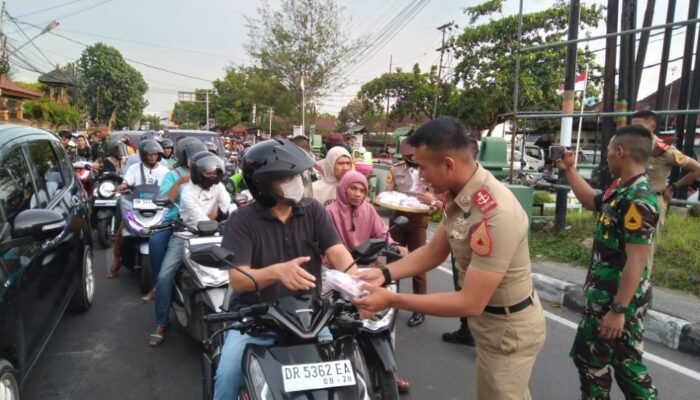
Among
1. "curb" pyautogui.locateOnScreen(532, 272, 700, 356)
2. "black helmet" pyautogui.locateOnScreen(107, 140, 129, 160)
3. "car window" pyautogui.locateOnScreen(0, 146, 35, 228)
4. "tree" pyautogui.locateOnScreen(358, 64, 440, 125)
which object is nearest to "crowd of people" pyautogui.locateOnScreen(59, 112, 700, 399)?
"car window" pyautogui.locateOnScreen(0, 146, 35, 228)

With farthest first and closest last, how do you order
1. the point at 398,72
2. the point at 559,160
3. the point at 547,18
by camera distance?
1. the point at 398,72
2. the point at 547,18
3. the point at 559,160

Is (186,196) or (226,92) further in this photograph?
(226,92)

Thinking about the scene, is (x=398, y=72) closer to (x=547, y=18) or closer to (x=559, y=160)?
(x=547, y=18)

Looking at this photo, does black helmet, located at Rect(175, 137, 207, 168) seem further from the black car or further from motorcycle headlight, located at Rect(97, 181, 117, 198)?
motorcycle headlight, located at Rect(97, 181, 117, 198)

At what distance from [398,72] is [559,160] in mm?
30291

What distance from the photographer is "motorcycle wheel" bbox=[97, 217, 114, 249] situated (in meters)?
6.81

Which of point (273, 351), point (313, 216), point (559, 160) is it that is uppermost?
point (559, 160)

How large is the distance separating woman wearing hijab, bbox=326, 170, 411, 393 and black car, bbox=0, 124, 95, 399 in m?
1.75

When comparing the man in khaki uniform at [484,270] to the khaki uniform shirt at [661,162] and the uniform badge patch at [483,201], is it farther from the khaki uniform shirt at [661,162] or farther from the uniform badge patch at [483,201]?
the khaki uniform shirt at [661,162]

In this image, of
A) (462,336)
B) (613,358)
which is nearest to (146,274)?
(462,336)

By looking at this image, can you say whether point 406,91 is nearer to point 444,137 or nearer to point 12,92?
point 12,92

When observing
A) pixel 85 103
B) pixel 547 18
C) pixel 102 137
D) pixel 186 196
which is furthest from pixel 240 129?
pixel 186 196

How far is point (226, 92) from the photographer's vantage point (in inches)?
2522

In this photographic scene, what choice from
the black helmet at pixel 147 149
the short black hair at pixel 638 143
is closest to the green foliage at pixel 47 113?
the black helmet at pixel 147 149
